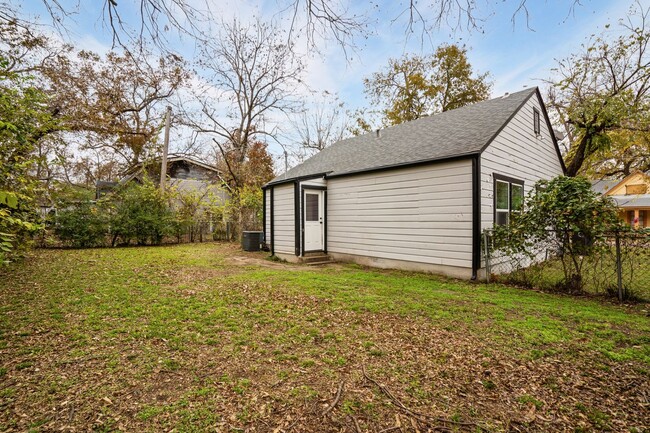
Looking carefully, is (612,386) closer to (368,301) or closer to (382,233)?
(368,301)

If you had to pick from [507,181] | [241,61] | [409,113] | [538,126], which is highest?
[241,61]

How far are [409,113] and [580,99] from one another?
461 inches

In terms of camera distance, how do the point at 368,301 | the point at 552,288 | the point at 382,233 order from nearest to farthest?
the point at 368,301 < the point at 552,288 < the point at 382,233

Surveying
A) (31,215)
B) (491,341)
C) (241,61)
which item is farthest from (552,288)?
(241,61)

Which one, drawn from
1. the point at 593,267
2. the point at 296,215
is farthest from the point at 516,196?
the point at 296,215

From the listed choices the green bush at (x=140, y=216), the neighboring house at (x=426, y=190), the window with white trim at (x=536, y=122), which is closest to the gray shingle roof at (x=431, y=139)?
the neighboring house at (x=426, y=190)

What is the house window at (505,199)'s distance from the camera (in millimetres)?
7219

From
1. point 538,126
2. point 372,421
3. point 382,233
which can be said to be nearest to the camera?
point 372,421

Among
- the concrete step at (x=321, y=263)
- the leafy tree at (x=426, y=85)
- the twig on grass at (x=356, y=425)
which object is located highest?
the leafy tree at (x=426, y=85)

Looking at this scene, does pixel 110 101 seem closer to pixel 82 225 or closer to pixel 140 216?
pixel 140 216

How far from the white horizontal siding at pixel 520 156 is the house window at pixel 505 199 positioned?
182mm

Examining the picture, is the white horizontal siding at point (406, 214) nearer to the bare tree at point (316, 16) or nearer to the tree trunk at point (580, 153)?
the bare tree at point (316, 16)

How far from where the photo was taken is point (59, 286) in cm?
532

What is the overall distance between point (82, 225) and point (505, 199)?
47.6ft
